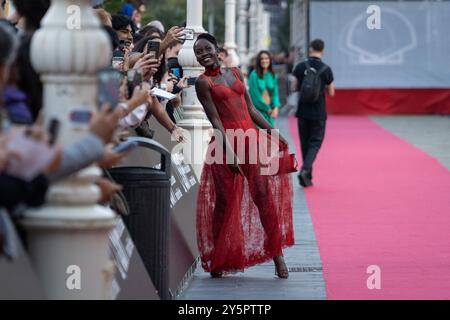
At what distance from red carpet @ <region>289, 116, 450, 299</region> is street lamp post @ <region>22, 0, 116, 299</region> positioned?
3.67 metres

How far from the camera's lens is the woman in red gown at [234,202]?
31.7 ft

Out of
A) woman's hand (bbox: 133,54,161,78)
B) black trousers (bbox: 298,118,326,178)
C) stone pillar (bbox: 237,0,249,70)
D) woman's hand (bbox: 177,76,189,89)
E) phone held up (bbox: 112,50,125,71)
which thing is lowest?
stone pillar (bbox: 237,0,249,70)

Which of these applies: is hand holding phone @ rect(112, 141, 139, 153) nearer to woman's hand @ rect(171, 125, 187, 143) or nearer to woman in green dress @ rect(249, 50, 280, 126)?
woman's hand @ rect(171, 125, 187, 143)

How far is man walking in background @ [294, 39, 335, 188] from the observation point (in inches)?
687

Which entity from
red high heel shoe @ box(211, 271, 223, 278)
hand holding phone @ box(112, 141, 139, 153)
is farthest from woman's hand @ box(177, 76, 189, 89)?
hand holding phone @ box(112, 141, 139, 153)

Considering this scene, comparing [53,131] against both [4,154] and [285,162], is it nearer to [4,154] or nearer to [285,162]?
[4,154]

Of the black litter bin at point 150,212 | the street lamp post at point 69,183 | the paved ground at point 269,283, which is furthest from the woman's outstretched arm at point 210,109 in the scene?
the street lamp post at point 69,183

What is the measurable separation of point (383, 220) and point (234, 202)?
415cm

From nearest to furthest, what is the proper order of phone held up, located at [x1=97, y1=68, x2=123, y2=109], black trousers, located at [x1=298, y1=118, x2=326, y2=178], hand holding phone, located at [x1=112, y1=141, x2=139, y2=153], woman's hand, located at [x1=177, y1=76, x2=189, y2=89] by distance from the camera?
phone held up, located at [x1=97, y1=68, x2=123, y2=109]
hand holding phone, located at [x1=112, y1=141, x2=139, y2=153]
woman's hand, located at [x1=177, y1=76, x2=189, y2=89]
black trousers, located at [x1=298, y1=118, x2=326, y2=178]

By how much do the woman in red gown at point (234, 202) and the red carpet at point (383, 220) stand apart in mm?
570

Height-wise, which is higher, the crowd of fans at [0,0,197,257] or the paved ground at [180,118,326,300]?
the crowd of fans at [0,0,197,257]

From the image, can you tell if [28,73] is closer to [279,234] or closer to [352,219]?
[279,234]
